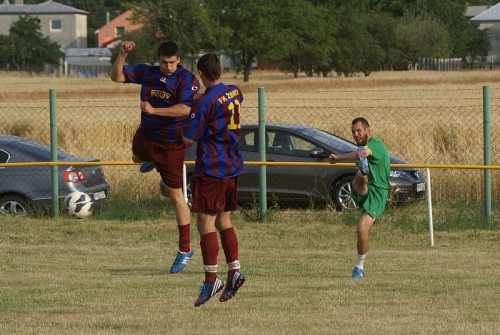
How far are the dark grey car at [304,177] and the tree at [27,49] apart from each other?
91.0 m

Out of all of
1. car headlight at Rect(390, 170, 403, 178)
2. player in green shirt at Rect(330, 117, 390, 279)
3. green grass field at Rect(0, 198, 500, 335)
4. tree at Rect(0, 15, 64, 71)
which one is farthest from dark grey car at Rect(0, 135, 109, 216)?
tree at Rect(0, 15, 64, 71)

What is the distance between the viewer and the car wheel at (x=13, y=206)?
1614 centimetres

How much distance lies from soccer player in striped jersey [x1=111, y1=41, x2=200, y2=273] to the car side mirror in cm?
665

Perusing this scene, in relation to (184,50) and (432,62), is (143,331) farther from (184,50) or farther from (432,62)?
(432,62)

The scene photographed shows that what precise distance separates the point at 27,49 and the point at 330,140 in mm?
94301

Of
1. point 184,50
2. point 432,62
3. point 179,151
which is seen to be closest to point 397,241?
point 179,151

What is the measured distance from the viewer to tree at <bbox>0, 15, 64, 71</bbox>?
107 m

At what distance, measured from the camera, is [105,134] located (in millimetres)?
25406

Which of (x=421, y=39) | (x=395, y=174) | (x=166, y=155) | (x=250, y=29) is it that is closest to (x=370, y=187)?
(x=166, y=155)

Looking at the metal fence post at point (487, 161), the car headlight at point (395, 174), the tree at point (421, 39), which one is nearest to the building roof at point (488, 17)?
the tree at point (421, 39)

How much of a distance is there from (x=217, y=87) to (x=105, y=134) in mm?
17455

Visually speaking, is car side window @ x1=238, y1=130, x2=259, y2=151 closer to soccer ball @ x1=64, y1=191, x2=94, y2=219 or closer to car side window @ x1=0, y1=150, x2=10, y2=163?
soccer ball @ x1=64, y1=191, x2=94, y2=219

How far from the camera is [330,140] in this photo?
57.5 ft

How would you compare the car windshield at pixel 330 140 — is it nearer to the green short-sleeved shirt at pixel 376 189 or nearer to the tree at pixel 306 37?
the green short-sleeved shirt at pixel 376 189
